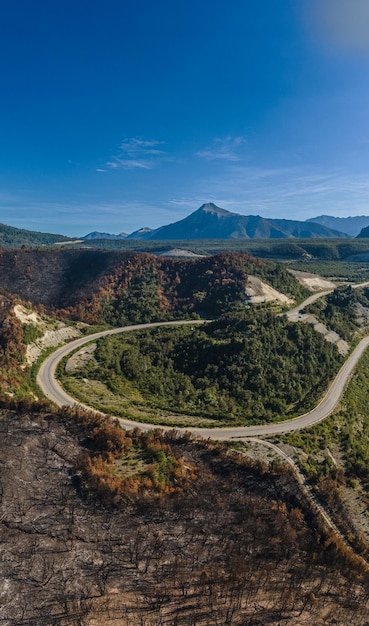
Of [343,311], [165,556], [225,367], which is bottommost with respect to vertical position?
[165,556]

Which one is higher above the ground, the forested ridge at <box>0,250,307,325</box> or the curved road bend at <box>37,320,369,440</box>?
the forested ridge at <box>0,250,307,325</box>

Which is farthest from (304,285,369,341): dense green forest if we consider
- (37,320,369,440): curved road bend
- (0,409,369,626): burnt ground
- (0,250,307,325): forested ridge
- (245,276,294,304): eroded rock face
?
(0,409,369,626): burnt ground

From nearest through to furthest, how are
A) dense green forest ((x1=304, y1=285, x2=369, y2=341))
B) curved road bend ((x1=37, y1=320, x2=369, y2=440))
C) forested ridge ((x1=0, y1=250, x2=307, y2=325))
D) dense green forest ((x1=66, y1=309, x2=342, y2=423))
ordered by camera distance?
curved road bend ((x1=37, y1=320, x2=369, y2=440)), dense green forest ((x1=66, y1=309, x2=342, y2=423)), dense green forest ((x1=304, y1=285, x2=369, y2=341)), forested ridge ((x1=0, y1=250, x2=307, y2=325))

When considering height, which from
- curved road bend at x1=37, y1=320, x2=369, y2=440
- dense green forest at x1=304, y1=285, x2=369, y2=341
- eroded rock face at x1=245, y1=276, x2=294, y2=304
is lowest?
curved road bend at x1=37, y1=320, x2=369, y2=440

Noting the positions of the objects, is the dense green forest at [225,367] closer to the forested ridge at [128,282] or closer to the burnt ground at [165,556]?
the forested ridge at [128,282]

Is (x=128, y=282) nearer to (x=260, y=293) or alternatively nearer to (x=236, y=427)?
(x=260, y=293)

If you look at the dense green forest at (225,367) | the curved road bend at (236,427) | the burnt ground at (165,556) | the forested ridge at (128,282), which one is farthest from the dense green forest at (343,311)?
the burnt ground at (165,556)

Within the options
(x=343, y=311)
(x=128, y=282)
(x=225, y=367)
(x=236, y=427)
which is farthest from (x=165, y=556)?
(x=128, y=282)

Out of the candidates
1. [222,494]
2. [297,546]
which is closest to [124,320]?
[222,494]

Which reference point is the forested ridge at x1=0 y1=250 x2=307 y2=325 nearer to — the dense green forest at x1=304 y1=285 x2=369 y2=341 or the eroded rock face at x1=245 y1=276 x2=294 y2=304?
the eroded rock face at x1=245 y1=276 x2=294 y2=304
